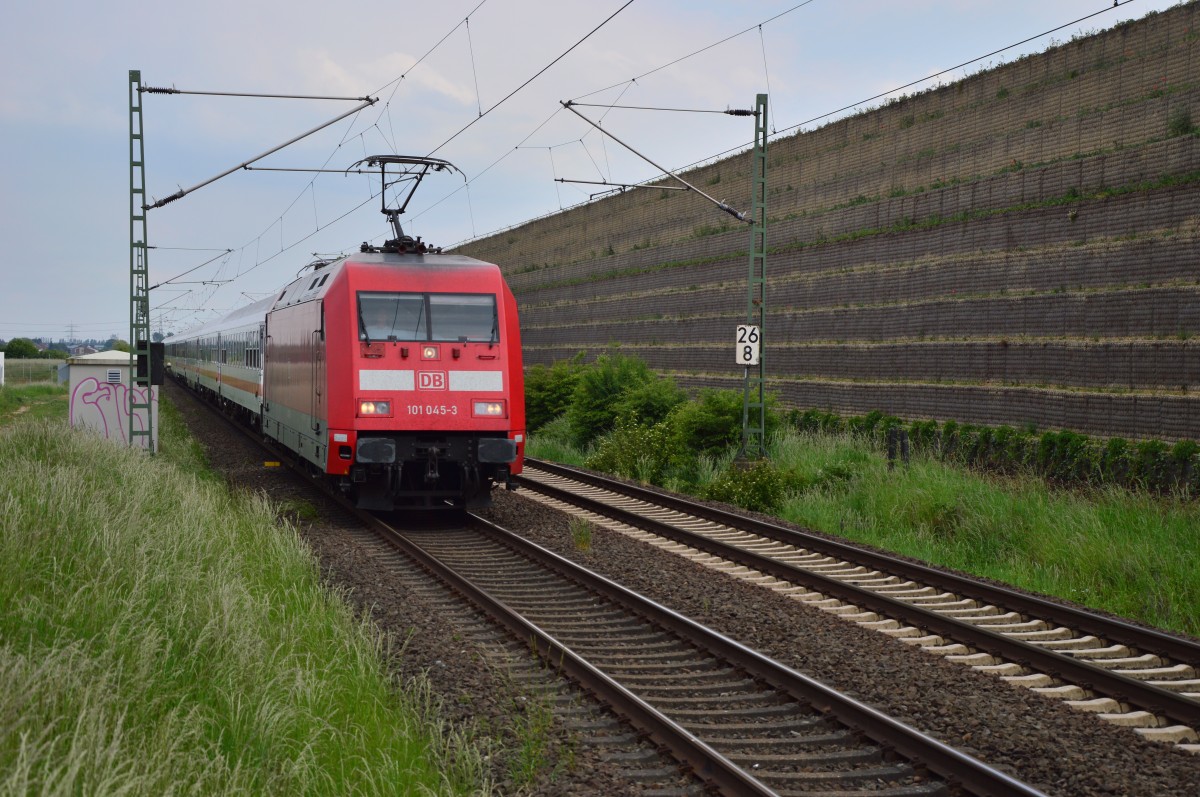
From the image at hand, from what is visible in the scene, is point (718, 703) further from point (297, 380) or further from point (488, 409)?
point (297, 380)

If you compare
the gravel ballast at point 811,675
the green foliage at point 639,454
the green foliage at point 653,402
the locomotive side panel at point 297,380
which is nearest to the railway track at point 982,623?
the gravel ballast at point 811,675

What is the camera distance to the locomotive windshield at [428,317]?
14.2 meters

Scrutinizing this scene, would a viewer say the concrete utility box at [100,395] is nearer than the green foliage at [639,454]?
No

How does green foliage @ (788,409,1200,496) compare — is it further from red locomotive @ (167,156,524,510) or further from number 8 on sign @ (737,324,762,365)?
red locomotive @ (167,156,524,510)

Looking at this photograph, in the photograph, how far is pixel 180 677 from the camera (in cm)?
595

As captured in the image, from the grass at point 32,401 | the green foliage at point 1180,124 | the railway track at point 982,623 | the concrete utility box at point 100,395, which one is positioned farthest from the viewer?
the grass at point 32,401

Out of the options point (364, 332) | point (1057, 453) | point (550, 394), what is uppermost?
point (364, 332)

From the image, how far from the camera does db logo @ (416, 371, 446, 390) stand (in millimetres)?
14141

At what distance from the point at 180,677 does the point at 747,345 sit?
13.4m

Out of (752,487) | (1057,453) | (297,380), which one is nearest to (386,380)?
(297,380)

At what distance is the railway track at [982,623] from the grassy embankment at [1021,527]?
140 centimetres

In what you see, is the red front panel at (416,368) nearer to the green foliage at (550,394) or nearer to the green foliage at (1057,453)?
the green foliage at (1057,453)

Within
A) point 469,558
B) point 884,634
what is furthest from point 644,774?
point 469,558

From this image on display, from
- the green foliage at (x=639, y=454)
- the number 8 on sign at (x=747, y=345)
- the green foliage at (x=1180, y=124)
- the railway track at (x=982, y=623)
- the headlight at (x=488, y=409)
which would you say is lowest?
the railway track at (x=982, y=623)
